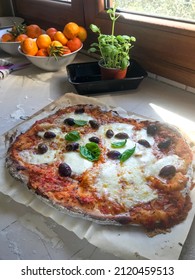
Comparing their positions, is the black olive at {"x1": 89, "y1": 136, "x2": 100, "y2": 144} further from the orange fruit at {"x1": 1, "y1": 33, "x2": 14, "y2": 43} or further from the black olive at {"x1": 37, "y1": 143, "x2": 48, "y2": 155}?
the orange fruit at {"x1": 1, "y1": 33, "x2": 14, "y2": 43}

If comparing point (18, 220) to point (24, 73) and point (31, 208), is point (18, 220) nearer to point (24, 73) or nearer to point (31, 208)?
point (31, 208)

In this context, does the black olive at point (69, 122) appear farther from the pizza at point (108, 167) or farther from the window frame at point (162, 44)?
the window frame at point (162, 44)

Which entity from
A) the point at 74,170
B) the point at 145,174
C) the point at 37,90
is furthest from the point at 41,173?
the point at 37,90

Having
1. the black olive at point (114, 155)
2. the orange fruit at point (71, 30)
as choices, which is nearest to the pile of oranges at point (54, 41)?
the orange fruit at point (71, 30)

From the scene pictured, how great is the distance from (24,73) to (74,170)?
0.71m

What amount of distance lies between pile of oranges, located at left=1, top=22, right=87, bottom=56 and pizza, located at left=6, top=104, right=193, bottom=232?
0.37m

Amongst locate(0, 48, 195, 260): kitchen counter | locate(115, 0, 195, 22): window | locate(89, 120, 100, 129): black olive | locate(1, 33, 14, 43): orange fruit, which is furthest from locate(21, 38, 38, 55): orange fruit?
locate(89, 120, 100, 129): black olive

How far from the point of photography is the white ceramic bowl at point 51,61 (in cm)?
117

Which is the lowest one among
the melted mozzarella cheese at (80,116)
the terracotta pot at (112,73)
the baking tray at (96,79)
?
the melted mozzarella cheese at (80,116)

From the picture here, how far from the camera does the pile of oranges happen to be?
1.15 m

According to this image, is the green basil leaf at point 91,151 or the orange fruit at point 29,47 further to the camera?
the orange fruit at point 29,47

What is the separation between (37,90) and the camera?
114cm

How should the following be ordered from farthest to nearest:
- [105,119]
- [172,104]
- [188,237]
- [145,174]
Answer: [172,104]
[105,119]
[145,174]
[188,237]

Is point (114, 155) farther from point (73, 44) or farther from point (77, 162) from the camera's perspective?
point (73, 44)
